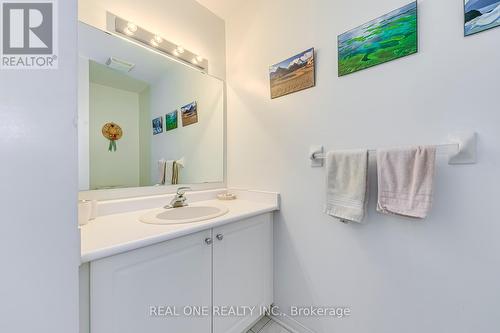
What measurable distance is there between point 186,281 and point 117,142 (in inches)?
34.9

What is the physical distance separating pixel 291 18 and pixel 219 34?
2.33 feet

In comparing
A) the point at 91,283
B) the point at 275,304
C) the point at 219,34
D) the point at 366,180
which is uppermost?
the point at 219,34

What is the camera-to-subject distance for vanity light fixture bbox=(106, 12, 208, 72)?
114 centimetres

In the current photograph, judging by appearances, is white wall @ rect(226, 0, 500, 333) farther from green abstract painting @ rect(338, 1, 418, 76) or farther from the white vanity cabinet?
the white vanity cabinet

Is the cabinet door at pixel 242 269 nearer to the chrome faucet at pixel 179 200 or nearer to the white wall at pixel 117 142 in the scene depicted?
the chrome faucet at pixel 179 200

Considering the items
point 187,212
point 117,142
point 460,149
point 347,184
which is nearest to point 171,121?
point 117,142

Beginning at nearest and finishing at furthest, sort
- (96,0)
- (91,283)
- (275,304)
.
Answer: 1. (91,283)
2. (96,0)
3. (275,304)

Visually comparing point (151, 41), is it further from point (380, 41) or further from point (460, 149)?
point (460, 149)

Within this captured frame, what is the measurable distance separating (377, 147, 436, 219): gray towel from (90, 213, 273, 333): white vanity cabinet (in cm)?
70

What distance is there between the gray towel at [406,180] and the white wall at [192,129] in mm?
1178

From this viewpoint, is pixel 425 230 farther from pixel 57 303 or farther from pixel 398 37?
pixel 57 303

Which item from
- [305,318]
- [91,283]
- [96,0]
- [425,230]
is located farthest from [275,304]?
[96,0]

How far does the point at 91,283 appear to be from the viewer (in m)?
0.65

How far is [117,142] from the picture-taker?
1.17 meters
